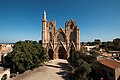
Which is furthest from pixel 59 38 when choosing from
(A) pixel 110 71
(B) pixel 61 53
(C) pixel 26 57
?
(A) pixel 110 71

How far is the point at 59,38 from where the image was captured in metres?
49.5

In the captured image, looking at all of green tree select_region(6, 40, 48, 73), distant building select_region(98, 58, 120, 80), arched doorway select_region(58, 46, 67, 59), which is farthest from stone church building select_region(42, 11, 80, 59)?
distant building select_region(98, 58, 120, 80)

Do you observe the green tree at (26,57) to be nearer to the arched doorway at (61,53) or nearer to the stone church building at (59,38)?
the stone church building at (59,38)

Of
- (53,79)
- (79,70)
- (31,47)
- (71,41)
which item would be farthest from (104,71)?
(71,41)

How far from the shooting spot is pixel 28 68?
30.2 m

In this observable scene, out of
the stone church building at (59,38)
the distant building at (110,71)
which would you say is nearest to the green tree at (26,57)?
the stone church building at (59,38)

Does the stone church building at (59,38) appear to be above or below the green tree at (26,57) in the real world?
above

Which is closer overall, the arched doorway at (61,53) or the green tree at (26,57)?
the green tree at (26,57)

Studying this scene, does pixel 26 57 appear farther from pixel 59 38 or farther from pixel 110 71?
pixel 59 38

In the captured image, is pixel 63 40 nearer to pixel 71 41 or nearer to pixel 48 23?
pixel 71 41

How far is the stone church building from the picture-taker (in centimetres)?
4669

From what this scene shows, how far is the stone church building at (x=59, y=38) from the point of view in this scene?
153ft

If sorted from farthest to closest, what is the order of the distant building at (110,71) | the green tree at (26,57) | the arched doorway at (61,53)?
the arched doorway at (61,53)
the green tree at (26,57)
the distant building at (110,71)

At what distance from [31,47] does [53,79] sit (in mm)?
12458
